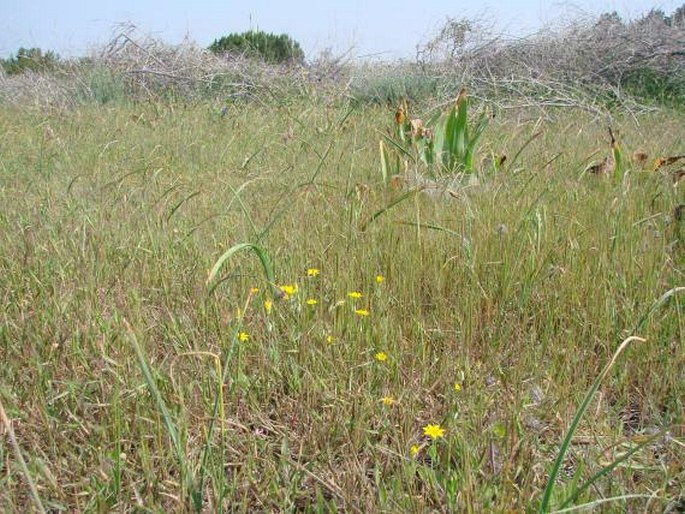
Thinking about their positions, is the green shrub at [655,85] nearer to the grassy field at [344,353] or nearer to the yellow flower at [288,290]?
the grassy field at [344,353]

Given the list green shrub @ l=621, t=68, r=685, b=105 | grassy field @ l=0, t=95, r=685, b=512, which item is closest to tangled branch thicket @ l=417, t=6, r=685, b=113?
green shrub @ l=621, t=68, r=685, b=105

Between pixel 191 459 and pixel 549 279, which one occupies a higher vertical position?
pixel 549 279

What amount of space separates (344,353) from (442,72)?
536 centimetres

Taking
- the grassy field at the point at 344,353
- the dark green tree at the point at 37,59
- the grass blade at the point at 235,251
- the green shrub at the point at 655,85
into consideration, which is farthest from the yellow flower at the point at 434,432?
the dark green tree at the point at 37,59

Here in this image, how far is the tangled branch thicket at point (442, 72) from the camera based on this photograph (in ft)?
19.1

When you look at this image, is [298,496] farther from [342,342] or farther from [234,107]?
[234,107]

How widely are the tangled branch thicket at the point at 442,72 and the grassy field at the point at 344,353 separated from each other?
11.8 feet

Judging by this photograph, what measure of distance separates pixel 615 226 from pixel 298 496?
136cm

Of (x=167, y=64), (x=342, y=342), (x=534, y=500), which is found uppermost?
(x=167, y=64)

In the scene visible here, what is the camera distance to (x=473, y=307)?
5.18 feet

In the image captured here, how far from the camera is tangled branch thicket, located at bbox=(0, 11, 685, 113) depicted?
229 inches

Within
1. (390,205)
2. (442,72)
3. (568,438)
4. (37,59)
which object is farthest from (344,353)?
(37,59)

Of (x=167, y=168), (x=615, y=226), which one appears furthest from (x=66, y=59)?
(x=615, y=226)

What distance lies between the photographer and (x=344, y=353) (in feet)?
4.72
